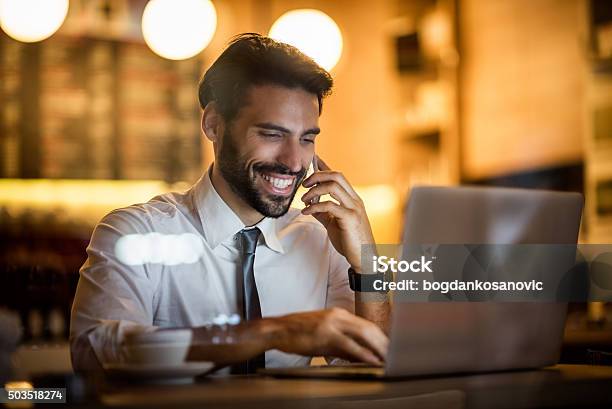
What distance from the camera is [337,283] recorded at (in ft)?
5.83

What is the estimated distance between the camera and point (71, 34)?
11.4 ft

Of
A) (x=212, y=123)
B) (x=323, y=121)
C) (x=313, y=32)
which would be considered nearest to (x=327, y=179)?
(x=212, y=123)

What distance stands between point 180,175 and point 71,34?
0.71 meters

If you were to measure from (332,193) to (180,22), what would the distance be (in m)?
1.39

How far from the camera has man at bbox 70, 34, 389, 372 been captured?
59.8 inches

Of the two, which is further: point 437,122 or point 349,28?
point 349,28

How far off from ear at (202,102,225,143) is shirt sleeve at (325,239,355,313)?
330 millimetres

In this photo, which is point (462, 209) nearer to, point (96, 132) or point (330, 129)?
point (96, 132)

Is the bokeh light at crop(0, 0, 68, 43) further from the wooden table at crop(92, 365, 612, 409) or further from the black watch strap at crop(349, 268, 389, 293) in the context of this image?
the wooden table at crop(92, 365, 612, 409)

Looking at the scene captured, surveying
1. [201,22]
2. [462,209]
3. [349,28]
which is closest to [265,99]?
[462,209]

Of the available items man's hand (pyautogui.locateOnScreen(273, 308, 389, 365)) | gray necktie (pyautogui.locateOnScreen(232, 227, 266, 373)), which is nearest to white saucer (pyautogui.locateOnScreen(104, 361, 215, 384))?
man's hand (pyautogui.locateOnScreen(273, 308, 389, 365))

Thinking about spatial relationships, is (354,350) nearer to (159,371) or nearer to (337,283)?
(159,371)

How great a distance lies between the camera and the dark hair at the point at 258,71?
5.66 feet

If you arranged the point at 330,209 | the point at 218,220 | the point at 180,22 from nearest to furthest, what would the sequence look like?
the point at 330,209 < the point at 218,220 < the point at 180,22
